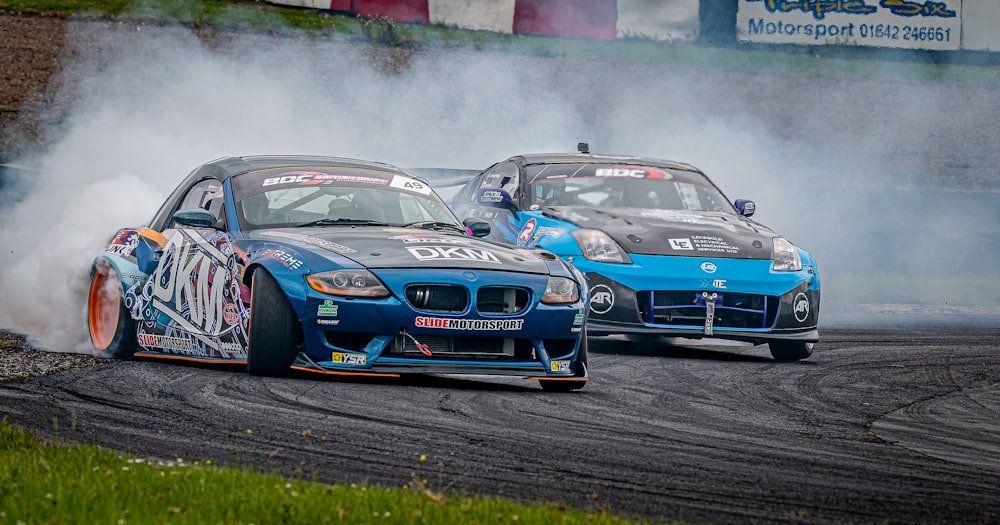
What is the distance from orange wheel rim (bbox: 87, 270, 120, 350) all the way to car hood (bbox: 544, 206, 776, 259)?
3223 millimetres

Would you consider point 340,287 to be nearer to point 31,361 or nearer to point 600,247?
point 31,361

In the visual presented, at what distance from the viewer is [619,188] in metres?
11.5

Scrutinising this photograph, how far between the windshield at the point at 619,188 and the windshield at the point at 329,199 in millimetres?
2497

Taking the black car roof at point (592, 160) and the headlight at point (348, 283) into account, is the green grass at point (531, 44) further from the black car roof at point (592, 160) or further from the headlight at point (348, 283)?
the headlight at point (348, 283)

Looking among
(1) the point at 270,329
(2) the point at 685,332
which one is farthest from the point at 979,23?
(1) the point at 270,329

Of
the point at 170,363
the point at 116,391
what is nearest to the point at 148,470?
the point at 116,391

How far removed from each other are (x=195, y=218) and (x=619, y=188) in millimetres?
4323

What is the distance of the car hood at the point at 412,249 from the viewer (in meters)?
7.46

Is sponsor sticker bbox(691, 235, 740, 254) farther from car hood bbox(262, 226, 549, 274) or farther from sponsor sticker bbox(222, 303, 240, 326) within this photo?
sponsor sticker bbox(222, 303, 240, 326)

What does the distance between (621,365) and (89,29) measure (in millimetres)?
17749

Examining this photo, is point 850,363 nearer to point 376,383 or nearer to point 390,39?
point 376,383

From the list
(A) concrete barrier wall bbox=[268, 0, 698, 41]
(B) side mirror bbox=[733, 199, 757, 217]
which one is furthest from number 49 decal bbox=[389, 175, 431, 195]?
(A) concrete barrier wall bbox=[268, 0, 698, 41]

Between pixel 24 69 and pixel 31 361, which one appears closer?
pixel 31 361

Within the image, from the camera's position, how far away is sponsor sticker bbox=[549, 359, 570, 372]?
7.66 metres
